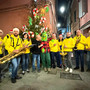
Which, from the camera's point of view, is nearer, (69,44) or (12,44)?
(12,44)

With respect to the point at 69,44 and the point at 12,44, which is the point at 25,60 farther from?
the point at 69,44

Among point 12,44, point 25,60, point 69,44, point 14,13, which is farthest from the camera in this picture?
point 14,13

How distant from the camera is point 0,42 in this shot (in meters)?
3.13

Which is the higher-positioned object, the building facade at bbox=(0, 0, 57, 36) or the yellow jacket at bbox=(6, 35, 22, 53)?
the building facade at bbox=(0, 0, 57, 36)

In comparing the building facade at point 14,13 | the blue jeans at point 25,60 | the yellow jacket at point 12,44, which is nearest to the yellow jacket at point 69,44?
the blue jeans at point 25,60

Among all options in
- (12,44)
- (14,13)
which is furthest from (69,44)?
(14,13)

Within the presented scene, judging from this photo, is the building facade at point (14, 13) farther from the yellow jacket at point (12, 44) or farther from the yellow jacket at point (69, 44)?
the yellow jacket at point (12, 44)

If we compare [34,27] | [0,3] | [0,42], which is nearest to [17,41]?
[0,42]

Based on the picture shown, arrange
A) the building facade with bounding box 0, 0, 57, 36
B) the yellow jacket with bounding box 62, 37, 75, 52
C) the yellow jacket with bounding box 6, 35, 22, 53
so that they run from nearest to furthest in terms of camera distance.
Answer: the yellow jacket with bounding box 6, 35, 22, 53, the yellow jacket with bounding box 62, 37, 75, 52, the building facade with bounding box 0, 0, 57, 36

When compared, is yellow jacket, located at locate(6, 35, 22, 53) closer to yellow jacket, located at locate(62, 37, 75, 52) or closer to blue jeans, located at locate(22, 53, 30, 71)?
blue jeans, located at locate(22, 53, 30, 71)

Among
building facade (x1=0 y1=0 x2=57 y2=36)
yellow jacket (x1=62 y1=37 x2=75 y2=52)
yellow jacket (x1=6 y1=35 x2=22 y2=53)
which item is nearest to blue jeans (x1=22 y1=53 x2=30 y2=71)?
yellow jacket (x1=6 y1=35 x2=22 y2=53)

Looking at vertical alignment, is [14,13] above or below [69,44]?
above

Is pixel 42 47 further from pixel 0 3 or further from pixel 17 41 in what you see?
pixel 0 3

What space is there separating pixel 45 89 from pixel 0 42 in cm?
246
